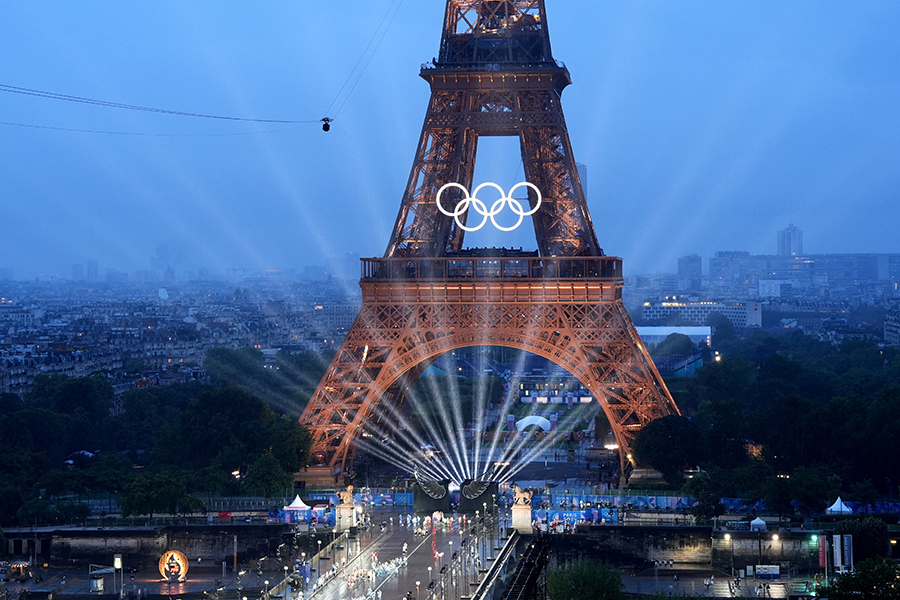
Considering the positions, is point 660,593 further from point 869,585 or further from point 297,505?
point 297,505

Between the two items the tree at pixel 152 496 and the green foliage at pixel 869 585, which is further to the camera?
the tree at pixel 152 496

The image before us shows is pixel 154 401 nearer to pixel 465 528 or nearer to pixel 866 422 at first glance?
pixel 465 528

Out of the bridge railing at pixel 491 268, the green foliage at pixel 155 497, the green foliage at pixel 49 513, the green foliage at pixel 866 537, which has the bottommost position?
the green foliage at pixel 866 537

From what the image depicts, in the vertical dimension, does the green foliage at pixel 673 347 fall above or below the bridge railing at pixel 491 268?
above

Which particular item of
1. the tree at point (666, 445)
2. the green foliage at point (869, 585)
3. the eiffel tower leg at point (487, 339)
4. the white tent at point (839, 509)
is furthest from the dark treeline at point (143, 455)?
the green foliage at point (869, 585)

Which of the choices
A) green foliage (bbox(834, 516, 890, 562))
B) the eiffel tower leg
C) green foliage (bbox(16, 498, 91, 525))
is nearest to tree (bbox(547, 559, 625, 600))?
green foliage (bbox(834, 516, 890, 562))

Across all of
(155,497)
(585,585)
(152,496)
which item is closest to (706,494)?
(585,585)

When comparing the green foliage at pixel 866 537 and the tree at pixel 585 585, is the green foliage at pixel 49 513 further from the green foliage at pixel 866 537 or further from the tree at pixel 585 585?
the green foliage at pixel 866 537
